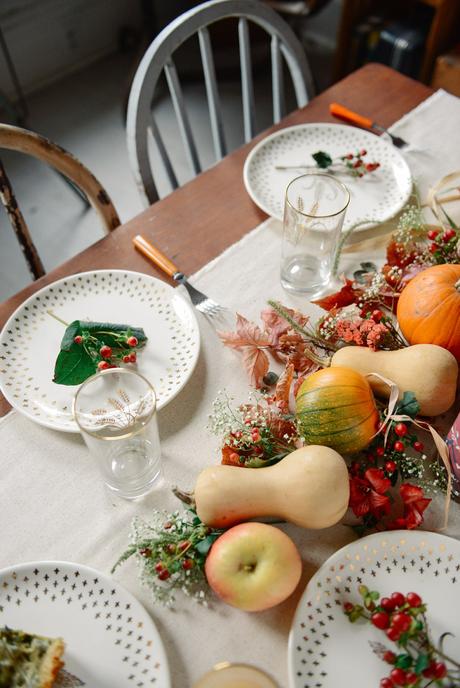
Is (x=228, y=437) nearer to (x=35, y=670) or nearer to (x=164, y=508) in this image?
(x=164, y=508)

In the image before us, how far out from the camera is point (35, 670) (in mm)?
536

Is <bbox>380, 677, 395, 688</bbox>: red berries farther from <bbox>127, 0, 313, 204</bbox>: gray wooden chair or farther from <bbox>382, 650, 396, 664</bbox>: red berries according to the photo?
<bbox>127, 0, 313, 204</bbox>: gray wooden chair

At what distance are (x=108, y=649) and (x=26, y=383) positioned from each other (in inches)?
14.0

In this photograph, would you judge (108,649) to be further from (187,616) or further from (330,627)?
(330,627)

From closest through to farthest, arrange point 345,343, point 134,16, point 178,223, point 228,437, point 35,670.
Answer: point 35,670
point 228,437
point 345,343
point 178,223
point 134,16

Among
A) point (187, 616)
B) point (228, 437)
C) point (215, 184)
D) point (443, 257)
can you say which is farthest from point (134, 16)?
point (187, 616)

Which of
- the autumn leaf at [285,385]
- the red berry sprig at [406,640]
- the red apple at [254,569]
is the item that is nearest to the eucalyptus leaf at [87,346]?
the autumn leaf at [285,385]

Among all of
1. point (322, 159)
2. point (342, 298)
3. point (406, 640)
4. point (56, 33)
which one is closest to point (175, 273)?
point (342, 298)

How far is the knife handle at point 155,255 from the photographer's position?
3.05 feet

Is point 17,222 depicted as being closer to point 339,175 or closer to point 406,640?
point 339,175

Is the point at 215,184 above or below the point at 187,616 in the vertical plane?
above

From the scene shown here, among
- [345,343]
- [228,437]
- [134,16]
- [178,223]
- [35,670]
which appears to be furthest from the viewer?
[134,16]

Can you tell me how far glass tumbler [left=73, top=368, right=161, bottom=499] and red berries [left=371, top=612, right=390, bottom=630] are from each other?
29 centimetres

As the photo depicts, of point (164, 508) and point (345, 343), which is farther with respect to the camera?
point (345, 343)
